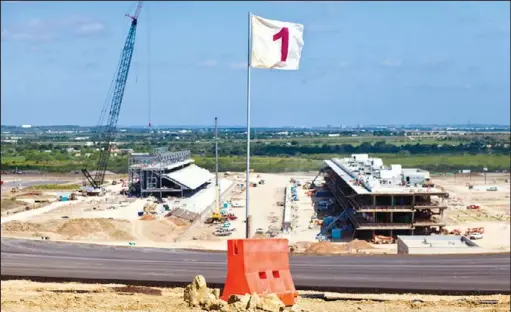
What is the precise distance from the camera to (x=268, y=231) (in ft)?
167

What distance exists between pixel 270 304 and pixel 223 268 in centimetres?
1977

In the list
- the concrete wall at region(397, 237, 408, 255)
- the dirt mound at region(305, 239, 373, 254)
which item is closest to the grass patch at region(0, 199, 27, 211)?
the dirt mound at region(305, 239, 373, 254)

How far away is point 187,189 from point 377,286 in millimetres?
42653

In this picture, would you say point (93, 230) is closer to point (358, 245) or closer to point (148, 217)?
point (148, 217)

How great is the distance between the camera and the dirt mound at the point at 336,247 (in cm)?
4384

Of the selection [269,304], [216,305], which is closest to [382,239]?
[216,305]

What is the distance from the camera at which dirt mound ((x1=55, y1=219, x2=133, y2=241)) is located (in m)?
48.4

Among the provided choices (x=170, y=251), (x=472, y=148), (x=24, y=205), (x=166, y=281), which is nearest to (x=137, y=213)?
(x=24, y=205)

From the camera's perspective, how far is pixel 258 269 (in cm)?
1562

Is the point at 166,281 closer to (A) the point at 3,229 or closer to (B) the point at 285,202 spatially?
(A) the point at 3,229

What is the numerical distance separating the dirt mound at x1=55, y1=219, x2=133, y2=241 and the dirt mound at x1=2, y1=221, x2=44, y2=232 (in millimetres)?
1654

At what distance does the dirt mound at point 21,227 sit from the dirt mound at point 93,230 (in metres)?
1.65

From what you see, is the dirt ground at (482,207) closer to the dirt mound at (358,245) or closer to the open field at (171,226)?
the open field at (171,226)

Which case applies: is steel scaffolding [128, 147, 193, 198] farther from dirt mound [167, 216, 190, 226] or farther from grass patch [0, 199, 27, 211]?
grass patch [0, 199, 27, 211]
